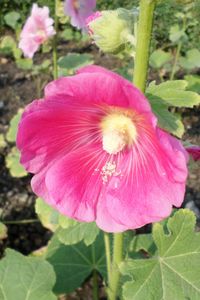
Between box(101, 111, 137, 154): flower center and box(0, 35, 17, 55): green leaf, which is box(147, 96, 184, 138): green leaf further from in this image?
box(0, 35, 17, 55): green leaf

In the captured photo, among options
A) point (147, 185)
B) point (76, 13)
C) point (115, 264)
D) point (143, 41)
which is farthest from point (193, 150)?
point (76, 13)

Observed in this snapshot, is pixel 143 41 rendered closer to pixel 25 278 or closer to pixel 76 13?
pixel 25 278

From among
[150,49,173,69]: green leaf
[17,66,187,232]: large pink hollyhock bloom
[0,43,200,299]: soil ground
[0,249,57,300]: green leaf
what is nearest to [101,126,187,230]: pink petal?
[17,66,187,232]: large pink hollyhock bloom

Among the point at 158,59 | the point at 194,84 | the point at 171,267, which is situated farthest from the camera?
the point at 158,59

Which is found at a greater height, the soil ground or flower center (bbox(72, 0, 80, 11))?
flower center (bbox(72, 0, 80, 11))

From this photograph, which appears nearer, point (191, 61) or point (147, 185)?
point (147, 185)

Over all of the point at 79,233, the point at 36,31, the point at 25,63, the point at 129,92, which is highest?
the point at 129,92
